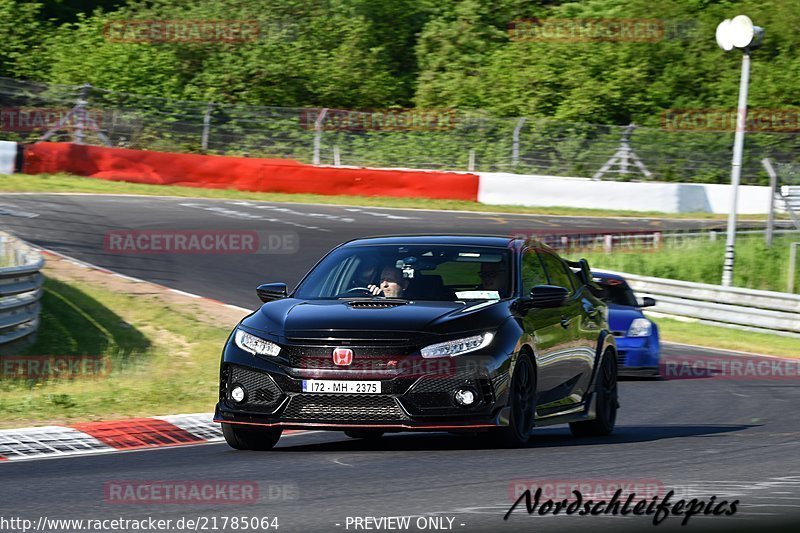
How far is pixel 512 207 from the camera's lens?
35.0 meters

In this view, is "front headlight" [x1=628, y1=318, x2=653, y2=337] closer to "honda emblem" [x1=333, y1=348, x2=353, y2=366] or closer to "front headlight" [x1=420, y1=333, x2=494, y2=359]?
"front headlight" [x1=420, y1=333, x2=494, y2=359]

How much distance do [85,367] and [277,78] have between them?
3269 centimetres

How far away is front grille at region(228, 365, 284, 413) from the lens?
8.42 m

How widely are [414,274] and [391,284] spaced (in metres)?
0.17

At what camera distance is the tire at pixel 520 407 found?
28.2ft

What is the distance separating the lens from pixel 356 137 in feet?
119

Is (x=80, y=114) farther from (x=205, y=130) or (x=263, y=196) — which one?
(x=263, y=196)

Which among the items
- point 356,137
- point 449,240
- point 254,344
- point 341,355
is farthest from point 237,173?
point 341,355

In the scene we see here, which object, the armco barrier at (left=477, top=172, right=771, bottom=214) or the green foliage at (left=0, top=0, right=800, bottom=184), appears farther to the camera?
the green foliage at (left=0, top=0, right=800, bottom=184)

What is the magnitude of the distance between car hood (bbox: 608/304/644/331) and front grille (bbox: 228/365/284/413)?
25.9 ft

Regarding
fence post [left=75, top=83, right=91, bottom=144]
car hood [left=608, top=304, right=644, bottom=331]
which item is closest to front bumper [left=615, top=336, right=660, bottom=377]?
car hood [left=608, top=304, right=644, bottom=331]

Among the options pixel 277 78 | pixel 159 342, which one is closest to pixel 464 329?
pixel 159 342

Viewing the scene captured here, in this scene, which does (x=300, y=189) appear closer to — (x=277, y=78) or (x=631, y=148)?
(x=631, y=148)
